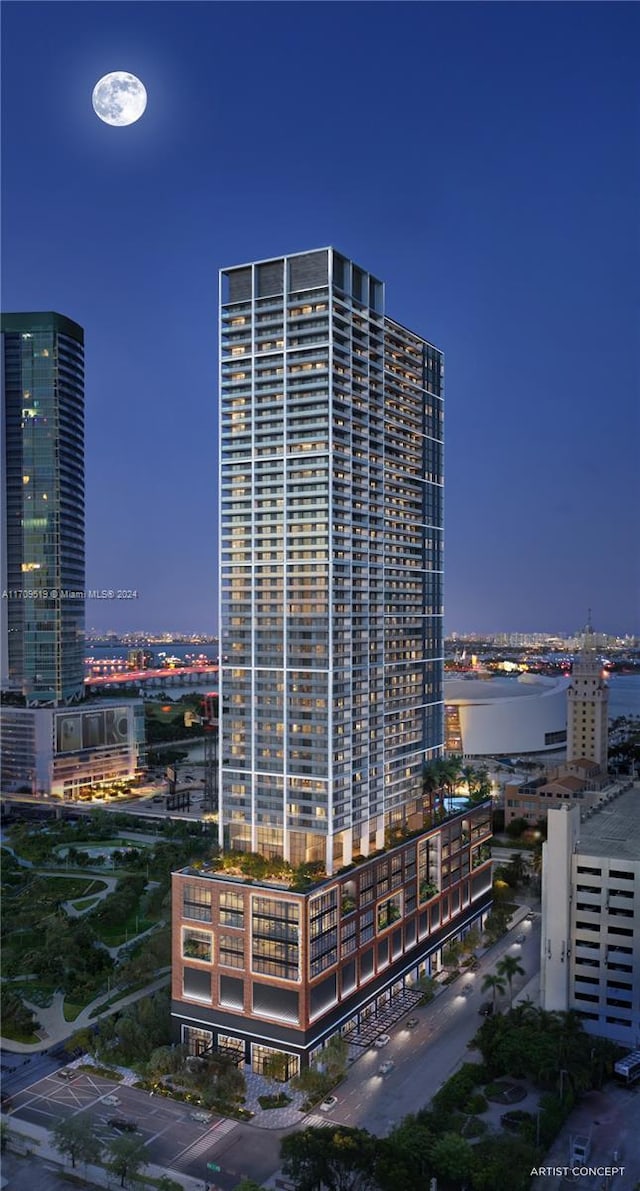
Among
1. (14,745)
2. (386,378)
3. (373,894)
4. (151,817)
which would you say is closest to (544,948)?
(373,894)

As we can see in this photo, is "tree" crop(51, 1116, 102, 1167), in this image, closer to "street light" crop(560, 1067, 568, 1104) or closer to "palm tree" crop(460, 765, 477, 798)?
"street light" crop(560, 1067, 568, 1104)

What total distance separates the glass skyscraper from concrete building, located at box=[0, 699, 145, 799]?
45.1 meters

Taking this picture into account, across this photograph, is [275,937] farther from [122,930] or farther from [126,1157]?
[122,930]

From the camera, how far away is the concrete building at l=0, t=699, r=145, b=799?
8038cm

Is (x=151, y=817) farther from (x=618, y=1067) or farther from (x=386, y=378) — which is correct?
(x=618, y=1067)

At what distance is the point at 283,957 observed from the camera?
3256 centimetres

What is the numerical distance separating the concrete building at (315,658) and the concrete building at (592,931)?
23.5 ft

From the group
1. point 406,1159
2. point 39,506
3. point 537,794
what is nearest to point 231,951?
point 406,1159

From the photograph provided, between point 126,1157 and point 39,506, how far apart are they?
7562cm

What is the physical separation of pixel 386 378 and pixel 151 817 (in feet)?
144

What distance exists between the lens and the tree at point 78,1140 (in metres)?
25.6

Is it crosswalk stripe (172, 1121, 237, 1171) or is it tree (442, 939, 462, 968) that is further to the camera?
tree (442, 939, 462, 968)

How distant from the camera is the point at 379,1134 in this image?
90.8 feet

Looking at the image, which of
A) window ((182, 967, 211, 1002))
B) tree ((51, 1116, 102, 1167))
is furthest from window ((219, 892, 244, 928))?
tree ((51, 1116, 102, 1167))
